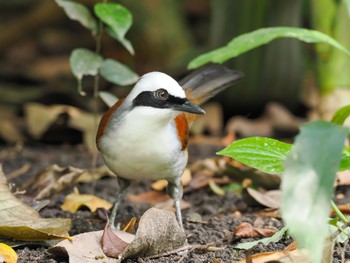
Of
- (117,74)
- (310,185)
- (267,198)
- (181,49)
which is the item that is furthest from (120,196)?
(181,49)

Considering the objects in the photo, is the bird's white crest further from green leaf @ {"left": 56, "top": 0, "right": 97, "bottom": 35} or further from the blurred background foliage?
the blurred background foliage

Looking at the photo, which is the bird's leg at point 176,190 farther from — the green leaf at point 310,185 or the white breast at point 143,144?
the green leaf at point 310,185

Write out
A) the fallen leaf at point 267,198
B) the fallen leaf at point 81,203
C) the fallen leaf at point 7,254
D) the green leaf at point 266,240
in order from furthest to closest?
1. the fallen leaf at point 81,203
2. the fallen leaf at point 267,198
3. the green leaf at point 266,240
4. the fallen leaf at point 7,254

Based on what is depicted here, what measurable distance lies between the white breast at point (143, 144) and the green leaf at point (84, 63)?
1.85 feet

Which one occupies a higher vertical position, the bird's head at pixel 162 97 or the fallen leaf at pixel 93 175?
the bird's head at pixel 162 97

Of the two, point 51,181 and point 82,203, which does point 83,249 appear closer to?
point 82,203

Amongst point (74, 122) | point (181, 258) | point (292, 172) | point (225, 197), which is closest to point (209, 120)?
point (74, 122)

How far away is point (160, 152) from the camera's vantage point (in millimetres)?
3977

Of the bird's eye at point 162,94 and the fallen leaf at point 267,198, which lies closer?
the bird's eye at point 162,94

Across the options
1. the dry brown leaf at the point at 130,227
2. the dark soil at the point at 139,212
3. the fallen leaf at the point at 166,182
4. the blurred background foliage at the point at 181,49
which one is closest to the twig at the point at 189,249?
the dark soil at the point at 139,212

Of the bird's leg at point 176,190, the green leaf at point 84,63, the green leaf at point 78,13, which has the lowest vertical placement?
the bird's leg at point 176,190

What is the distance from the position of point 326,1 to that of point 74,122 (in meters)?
2.37

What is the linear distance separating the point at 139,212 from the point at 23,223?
107 cm

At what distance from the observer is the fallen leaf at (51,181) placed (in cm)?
463
